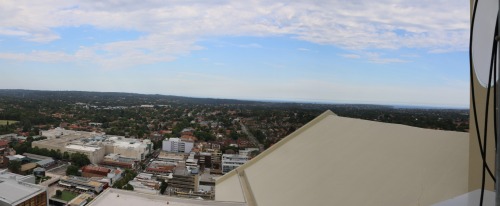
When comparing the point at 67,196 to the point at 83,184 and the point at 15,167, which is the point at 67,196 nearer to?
the point at 83,184

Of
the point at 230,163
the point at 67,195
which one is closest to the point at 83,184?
the point at 67,195

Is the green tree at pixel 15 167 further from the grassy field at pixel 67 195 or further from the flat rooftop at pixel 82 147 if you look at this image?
the grassy field at pixel 67 195

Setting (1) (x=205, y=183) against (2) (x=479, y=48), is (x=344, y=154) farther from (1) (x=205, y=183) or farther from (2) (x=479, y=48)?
(1) (x=205, y=183)

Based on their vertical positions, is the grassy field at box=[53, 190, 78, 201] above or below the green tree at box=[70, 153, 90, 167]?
below

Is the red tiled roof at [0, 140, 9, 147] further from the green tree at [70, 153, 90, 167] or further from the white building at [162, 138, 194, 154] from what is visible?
the white building at [162, 138, 194, 154]

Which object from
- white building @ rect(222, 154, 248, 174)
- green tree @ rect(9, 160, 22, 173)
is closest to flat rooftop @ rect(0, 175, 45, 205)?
green tree @ rect(9, 160, 22, 173)

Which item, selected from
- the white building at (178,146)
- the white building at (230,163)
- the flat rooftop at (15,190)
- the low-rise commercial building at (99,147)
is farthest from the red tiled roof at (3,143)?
the white building at (230,163)

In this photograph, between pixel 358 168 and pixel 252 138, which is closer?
pixel 358 168

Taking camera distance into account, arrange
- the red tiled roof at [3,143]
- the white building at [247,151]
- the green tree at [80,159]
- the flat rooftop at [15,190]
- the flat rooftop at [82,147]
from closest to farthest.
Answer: the flat rooftop at [15,190] < the green tree at [80,159] < the white building at [247,151] < the flat rooftop at [82,147] < the red tiled roof at [3,143]
